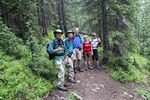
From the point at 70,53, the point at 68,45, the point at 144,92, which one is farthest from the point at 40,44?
the point at 144,92

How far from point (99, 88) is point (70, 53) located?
242cm

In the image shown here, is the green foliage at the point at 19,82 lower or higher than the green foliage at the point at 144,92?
higher

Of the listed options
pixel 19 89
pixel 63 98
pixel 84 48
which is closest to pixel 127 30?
pixel 84 48

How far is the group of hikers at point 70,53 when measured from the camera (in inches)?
396

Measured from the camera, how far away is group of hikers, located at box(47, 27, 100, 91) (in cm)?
1007

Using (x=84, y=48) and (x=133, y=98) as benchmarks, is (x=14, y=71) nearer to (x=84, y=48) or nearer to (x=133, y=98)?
(x=84, y=48)

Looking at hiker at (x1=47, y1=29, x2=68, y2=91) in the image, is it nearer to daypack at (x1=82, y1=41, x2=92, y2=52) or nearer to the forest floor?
the forest floor

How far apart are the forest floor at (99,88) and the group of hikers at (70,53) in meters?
0.39

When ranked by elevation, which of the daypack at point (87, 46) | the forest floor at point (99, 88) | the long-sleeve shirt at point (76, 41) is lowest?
the forest floor at point (99, 88)

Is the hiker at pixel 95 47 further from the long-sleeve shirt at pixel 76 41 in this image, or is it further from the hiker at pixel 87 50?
the long-sleeve shirt at pixel 76 41

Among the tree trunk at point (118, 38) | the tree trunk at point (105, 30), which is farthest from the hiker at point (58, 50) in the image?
the tree trunk at point (118, 38)

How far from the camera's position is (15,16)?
16359 mm

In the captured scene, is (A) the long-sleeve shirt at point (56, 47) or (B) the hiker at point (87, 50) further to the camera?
(B) the hiker at point (87, 50)

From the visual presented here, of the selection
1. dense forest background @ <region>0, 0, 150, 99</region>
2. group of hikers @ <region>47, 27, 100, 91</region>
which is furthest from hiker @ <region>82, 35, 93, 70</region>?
dense forest background @ <region>0, 0, 150, 99</region>
